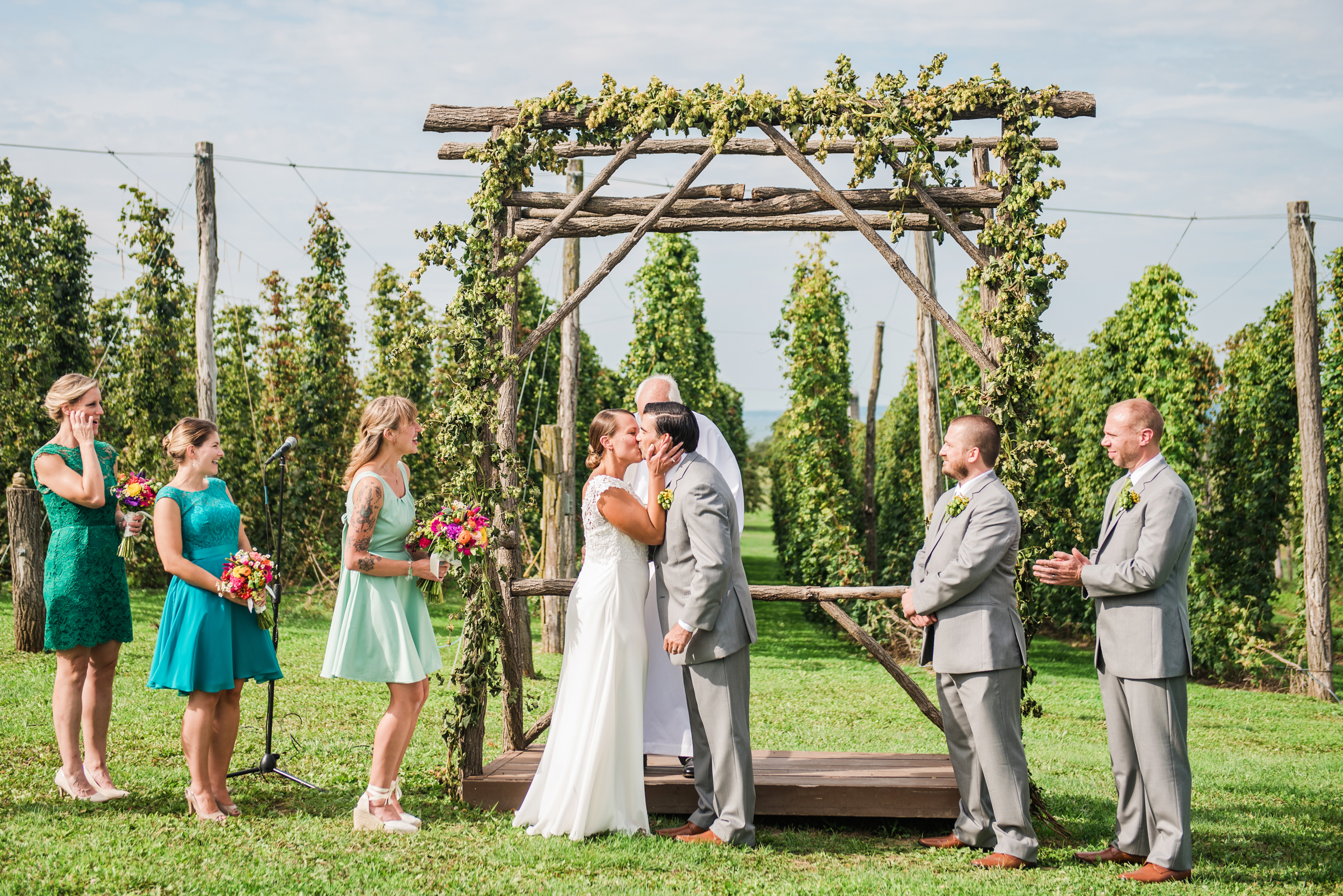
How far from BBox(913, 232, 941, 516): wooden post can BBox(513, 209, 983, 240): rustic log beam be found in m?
5.33

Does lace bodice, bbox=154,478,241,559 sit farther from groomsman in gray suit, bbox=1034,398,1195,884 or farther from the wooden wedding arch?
groomsman in gray suit, bbox=1034,398,1195,884

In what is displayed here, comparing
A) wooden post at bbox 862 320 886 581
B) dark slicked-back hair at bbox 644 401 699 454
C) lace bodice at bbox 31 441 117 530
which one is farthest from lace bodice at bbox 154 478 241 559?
wooden post at bbox 862 320 886 581

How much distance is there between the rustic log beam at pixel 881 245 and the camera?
5039mm

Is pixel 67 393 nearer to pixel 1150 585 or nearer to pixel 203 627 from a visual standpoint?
pixel 203 627

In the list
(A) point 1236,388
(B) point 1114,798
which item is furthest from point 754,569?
(B) point 1114,798

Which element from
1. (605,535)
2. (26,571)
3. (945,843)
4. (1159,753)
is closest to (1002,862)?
(945,843)

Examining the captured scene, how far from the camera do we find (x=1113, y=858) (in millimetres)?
4254

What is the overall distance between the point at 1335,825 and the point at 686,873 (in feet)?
11.5

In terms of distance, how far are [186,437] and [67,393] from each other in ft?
2.22

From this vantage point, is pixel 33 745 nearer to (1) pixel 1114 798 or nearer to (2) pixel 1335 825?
(1) pixel 1114 798

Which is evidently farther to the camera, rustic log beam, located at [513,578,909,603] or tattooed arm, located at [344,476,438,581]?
rustic log beam, located at [513,578,909,603]

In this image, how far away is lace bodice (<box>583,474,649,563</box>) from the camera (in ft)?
14.6

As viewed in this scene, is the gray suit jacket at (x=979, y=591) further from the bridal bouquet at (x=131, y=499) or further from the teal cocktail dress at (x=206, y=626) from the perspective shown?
the bridal bouquet at (x=131, y=499)

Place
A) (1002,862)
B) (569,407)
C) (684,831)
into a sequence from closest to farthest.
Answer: (1002,862)
(684,831)
(569,407)
